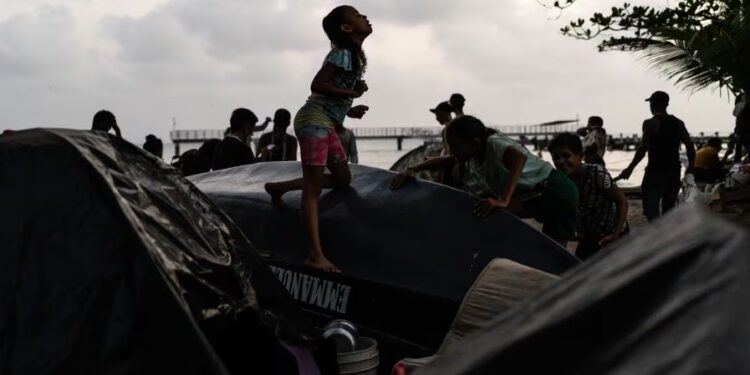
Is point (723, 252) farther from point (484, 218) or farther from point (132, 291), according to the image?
point (484, 218)

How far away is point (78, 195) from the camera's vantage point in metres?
2.84

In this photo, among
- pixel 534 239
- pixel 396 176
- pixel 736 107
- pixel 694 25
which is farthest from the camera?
pixel 736 107

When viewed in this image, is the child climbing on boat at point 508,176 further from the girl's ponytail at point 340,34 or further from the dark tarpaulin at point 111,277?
the dark tarpaulin at point 111,277

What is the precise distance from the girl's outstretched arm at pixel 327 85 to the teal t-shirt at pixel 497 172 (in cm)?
89

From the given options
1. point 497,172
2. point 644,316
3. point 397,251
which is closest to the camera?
point 644,316

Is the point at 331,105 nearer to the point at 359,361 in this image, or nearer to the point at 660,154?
the point at 359,361

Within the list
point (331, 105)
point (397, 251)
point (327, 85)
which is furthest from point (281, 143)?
point (397, 251)

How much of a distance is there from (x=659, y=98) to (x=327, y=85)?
A: 5.56 m

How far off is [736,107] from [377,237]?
31.9 feet

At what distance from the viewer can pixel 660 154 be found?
956 centimetres

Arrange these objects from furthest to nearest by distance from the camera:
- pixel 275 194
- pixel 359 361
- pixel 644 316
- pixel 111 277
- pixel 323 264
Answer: pixel 275 194 → pixel 323 264 → pixel 359 361 → pixel 111 277 → pixel 644 316

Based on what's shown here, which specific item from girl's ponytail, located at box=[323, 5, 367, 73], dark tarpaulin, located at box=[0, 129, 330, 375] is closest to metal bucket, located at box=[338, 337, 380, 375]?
dark tarpaulin, located at box=[0, 129, 330, 375]

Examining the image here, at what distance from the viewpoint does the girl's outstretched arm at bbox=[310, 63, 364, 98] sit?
5.31 metres

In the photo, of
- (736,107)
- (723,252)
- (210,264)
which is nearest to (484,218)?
(210,264)
